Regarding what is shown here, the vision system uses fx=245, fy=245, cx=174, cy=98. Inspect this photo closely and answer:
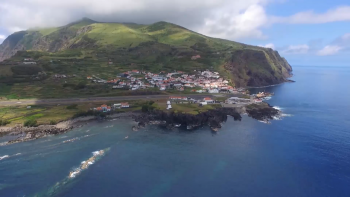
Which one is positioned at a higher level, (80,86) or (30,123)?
(80,86)

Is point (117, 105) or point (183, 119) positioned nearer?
point (183, 119)

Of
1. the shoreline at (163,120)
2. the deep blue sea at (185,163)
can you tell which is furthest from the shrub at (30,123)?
the deep blue sea at (185,163)

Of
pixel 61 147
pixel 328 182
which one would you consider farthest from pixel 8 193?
pixel 328 182

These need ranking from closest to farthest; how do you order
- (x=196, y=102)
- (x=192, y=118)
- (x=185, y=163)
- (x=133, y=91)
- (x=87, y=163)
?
(x=87, y=163), (x=185, y=163), (x=192, y=118), (x=196, y=102), (x=133, y=91)

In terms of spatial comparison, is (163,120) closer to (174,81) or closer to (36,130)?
(36,130)

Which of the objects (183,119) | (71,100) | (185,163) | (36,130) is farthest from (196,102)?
(36,130)
